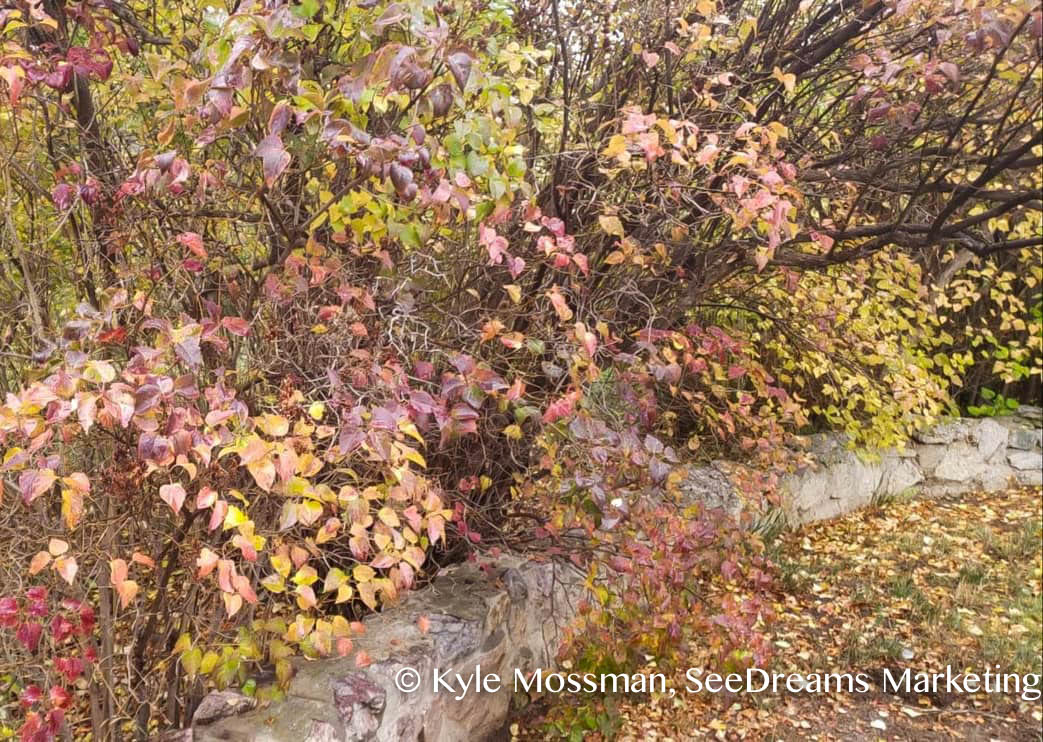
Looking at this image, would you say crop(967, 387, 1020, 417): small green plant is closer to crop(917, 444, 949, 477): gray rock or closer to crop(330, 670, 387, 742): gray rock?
crop(917, 444, 949, 477): gray rock

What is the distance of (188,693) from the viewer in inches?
98.2

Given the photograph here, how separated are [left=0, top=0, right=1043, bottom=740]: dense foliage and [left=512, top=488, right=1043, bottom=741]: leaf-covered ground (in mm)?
340

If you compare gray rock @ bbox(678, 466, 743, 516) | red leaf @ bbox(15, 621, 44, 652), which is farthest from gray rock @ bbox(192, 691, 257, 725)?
gray rock @ bbox(678, 466, 743, 516)

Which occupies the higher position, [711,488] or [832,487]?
[711,488]

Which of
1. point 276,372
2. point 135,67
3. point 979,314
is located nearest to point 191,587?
point 276,372

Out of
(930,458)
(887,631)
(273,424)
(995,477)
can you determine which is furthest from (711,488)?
(273,424)

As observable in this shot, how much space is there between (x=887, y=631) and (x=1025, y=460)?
3802mm

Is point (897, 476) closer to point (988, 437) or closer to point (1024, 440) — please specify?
point (988, 437)

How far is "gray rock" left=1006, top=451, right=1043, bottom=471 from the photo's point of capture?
707 centimetres

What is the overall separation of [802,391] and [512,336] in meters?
3.98

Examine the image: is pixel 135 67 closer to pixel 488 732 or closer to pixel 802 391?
pixel 488 732

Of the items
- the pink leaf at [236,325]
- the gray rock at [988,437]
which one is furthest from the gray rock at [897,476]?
the pink leaf at [236,325]

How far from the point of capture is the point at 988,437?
6.95 meters

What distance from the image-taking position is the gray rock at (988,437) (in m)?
6.91
